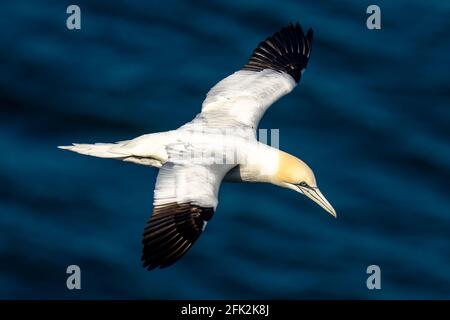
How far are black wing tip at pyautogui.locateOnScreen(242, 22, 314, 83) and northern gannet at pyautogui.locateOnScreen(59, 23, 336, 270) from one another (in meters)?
0.01

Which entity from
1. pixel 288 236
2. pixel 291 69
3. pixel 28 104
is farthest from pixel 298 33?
pixel 28 104

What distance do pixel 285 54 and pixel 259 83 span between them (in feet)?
3.74

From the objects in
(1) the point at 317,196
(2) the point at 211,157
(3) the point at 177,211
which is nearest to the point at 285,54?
(1) the point at 317,196

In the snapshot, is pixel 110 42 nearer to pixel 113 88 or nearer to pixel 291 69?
pixel 113 88

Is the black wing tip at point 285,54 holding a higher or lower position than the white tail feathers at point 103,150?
higher

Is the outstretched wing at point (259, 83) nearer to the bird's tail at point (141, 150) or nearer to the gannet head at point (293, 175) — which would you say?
the gannet head at point (293, 175)

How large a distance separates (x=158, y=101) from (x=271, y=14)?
9.88 ft

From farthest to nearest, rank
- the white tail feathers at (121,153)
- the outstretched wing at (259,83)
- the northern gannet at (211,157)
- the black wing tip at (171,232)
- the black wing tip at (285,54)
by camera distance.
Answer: the black wing tip at (285,54) → the outstretched wing at (259,83) → the white tail feathers at (121,153) → the northern gannet at (211,157) → the black wing tip at (171,232)

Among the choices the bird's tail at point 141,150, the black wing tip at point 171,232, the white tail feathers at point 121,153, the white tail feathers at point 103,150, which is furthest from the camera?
the white tail feathers at point 103,150

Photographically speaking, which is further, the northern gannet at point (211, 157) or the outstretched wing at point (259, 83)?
the outstretched wing at point (259, 83)

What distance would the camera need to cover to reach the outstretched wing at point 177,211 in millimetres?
17062

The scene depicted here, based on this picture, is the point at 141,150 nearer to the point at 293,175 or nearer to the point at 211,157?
the point at 211,157

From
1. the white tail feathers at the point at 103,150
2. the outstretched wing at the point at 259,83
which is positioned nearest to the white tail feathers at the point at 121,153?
the white tail feathers at the point at 103,150

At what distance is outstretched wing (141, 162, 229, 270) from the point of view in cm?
1706
